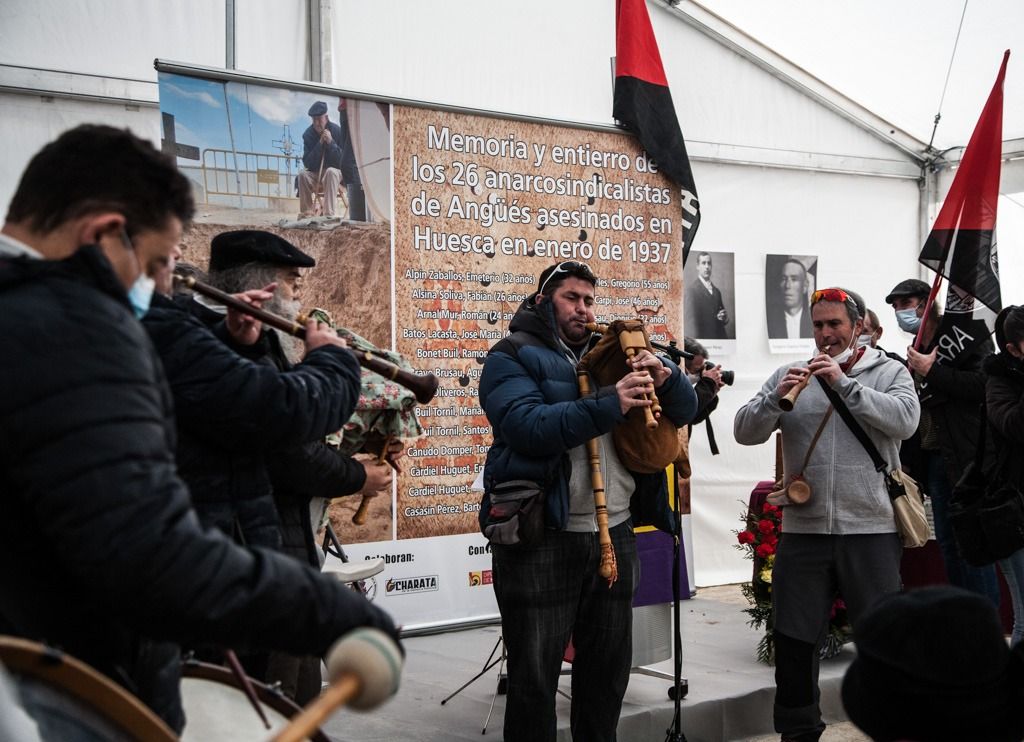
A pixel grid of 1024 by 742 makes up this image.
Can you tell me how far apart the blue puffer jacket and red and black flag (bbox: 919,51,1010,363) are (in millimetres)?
2923

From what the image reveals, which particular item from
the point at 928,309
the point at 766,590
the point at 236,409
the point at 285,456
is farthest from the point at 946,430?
the point at 236,409

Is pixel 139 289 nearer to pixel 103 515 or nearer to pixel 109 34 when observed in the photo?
pixel 103 515

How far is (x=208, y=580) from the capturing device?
5.06ft

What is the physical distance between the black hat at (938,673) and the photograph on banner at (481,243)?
4388mm

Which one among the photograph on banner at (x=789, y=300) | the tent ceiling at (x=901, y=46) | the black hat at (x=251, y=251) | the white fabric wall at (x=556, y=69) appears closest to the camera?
the black hat at (x=251, y=251)

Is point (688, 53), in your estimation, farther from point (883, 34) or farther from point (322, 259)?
point (322, 259)

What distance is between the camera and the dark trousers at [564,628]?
4008mm

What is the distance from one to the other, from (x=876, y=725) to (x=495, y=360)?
2.44m

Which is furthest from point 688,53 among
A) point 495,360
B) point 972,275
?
point 495,360

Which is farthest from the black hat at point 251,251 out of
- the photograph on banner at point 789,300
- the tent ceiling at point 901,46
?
the photograph on banner at point 789,300

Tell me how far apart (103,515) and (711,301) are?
7.92 metres

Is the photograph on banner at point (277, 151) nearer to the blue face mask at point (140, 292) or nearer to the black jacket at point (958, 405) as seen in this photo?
the black jacket at point (958, 405)

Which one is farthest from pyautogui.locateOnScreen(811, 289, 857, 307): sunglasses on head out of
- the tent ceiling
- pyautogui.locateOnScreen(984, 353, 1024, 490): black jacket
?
the tent ceiling

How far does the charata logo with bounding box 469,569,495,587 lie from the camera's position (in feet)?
21.4
